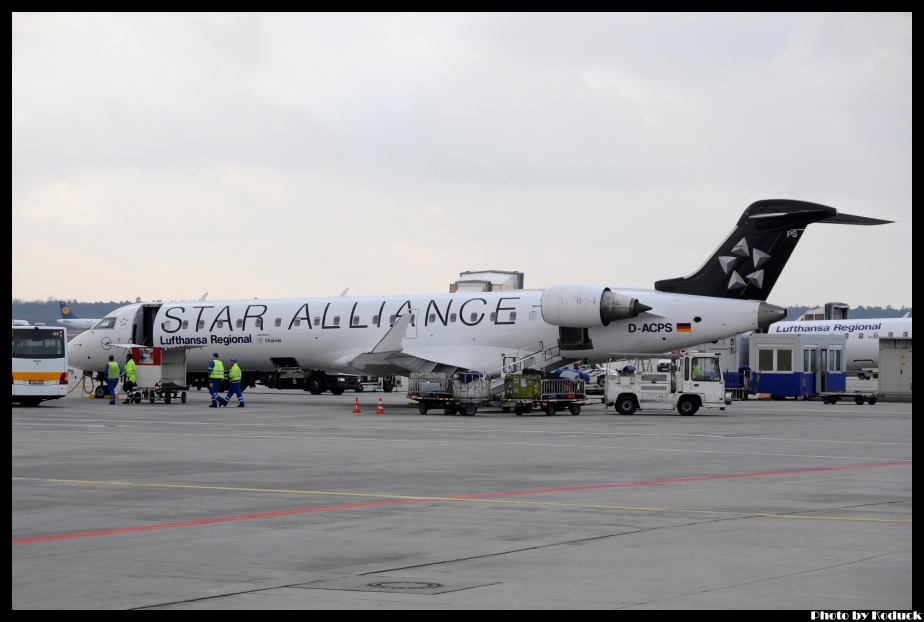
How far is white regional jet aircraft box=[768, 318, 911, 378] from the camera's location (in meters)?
75.0

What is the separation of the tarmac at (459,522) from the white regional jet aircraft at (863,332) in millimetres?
51493

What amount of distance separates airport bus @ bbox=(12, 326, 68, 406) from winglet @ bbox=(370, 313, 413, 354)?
11.6m

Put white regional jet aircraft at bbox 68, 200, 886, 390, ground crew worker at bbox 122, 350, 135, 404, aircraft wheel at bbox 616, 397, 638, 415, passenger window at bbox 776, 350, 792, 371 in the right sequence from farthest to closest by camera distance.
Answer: passenger window at bbox 776, 350, 792, 371 < ground crew worker at bbox 122, 350, 135, 404 < white regional jet aircraft at bbox 68, 200, 886, 390 < aircraft wheel at bbox 616, 397, 638, 415

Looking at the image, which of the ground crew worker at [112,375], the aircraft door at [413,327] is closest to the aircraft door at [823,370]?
the aircraft door at [413,327]

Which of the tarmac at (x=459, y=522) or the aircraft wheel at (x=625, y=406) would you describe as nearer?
the tarmac at (x=459, y=522)

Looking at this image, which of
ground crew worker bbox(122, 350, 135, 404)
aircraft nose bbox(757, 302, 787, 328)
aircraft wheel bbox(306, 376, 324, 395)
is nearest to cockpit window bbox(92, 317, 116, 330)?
ground crew worker bbox(122, 350, 135, 404)

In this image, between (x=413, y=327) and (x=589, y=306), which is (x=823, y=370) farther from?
(x=413, y=327)

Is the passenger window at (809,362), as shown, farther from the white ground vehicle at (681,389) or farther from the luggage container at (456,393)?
the luggage container at (456,393)

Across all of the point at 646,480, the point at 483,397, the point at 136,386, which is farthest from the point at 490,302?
the point at 646,480

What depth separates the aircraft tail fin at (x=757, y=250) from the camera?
4103cm

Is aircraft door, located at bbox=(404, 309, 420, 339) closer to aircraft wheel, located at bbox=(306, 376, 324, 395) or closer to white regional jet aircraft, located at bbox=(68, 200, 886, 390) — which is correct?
white regional jet aircraft, located at bbox=(68, 200, 886, 390)

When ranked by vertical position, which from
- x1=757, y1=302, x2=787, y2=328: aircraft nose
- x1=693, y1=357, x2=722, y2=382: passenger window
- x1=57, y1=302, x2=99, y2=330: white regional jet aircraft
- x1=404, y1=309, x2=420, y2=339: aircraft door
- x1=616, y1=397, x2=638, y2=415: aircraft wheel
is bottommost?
x1=616, y1=397, x2=638, y2=415: aircraft wheel
